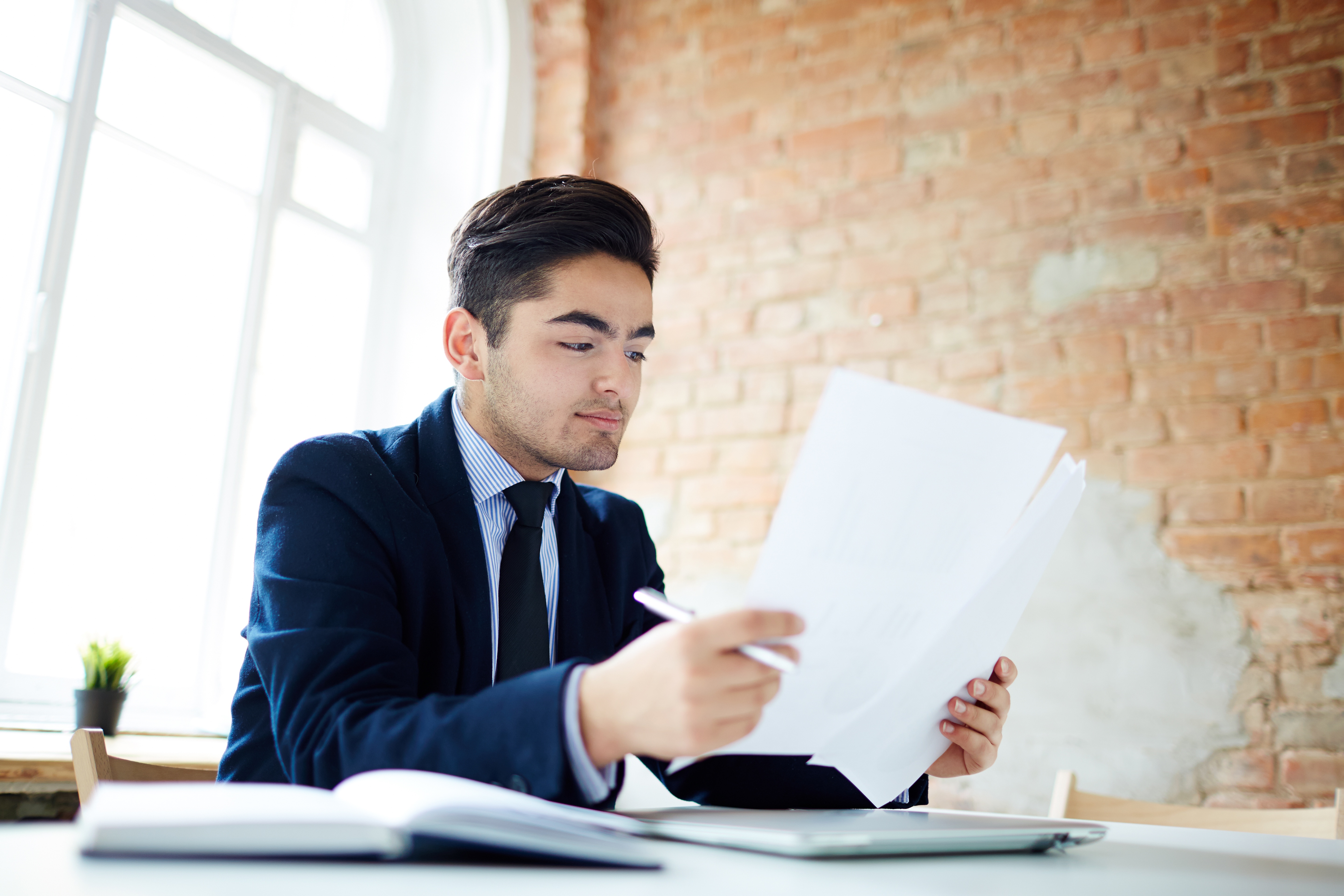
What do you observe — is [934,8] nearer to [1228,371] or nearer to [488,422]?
[1228,371]

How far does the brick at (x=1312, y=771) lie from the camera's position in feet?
6.76

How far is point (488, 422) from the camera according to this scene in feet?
4.52

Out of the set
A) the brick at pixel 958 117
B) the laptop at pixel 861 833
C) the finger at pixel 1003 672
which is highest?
the brick at pixel 958 117

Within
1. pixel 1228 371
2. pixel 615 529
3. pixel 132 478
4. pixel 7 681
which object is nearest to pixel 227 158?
pixel 132 478

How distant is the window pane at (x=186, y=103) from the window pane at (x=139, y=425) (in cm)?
7

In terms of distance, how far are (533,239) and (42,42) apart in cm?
171

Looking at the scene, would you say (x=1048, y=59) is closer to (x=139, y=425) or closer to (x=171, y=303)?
(x=171, y=303)

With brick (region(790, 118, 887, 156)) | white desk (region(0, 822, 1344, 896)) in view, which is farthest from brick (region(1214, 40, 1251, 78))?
white desk (region(0, 822, 1344, 896))

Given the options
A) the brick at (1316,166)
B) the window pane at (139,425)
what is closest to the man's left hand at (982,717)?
the brick at (1316,166)

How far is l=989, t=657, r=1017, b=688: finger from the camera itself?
0.97m

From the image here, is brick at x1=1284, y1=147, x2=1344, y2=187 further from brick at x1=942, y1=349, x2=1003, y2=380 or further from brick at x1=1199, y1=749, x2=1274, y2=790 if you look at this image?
brick at x1=1199, y1=749, x2=1274, y2=790

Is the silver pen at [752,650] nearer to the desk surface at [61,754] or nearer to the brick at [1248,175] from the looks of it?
the desk surface at [61,754]

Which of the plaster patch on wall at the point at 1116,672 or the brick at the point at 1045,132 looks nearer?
the plaster patch on wall at the point at 1116,672

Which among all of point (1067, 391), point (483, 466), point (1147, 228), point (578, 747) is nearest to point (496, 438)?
point (483, 466)
